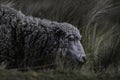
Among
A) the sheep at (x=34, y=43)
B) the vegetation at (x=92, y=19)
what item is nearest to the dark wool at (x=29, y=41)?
the sheep at (x=34, y=43)

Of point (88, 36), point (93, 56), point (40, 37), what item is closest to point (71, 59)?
point (40, 37)

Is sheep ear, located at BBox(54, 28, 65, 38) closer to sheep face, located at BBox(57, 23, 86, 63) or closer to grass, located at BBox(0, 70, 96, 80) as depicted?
sheep face, located at BBox(57, 23, 86, 63)

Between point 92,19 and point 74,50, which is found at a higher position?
point 92,19

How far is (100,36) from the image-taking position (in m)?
7.69

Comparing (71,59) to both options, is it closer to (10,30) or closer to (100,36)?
(10,30)

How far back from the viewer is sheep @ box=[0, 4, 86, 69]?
5602 mm

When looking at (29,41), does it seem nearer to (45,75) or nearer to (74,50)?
(74,50)

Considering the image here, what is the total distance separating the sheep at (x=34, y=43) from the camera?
18.4 feet

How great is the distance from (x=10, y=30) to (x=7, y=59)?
0.38 metres

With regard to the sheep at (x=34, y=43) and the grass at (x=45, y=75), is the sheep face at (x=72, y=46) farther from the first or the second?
the grass at (x=45, y=75)

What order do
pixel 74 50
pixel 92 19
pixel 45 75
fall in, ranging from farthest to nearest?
pixel 92 19
pixel 74 50
pixel 45 75

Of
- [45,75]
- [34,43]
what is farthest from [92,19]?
[45,75]

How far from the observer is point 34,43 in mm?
5699

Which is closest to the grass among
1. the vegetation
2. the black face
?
the black face
